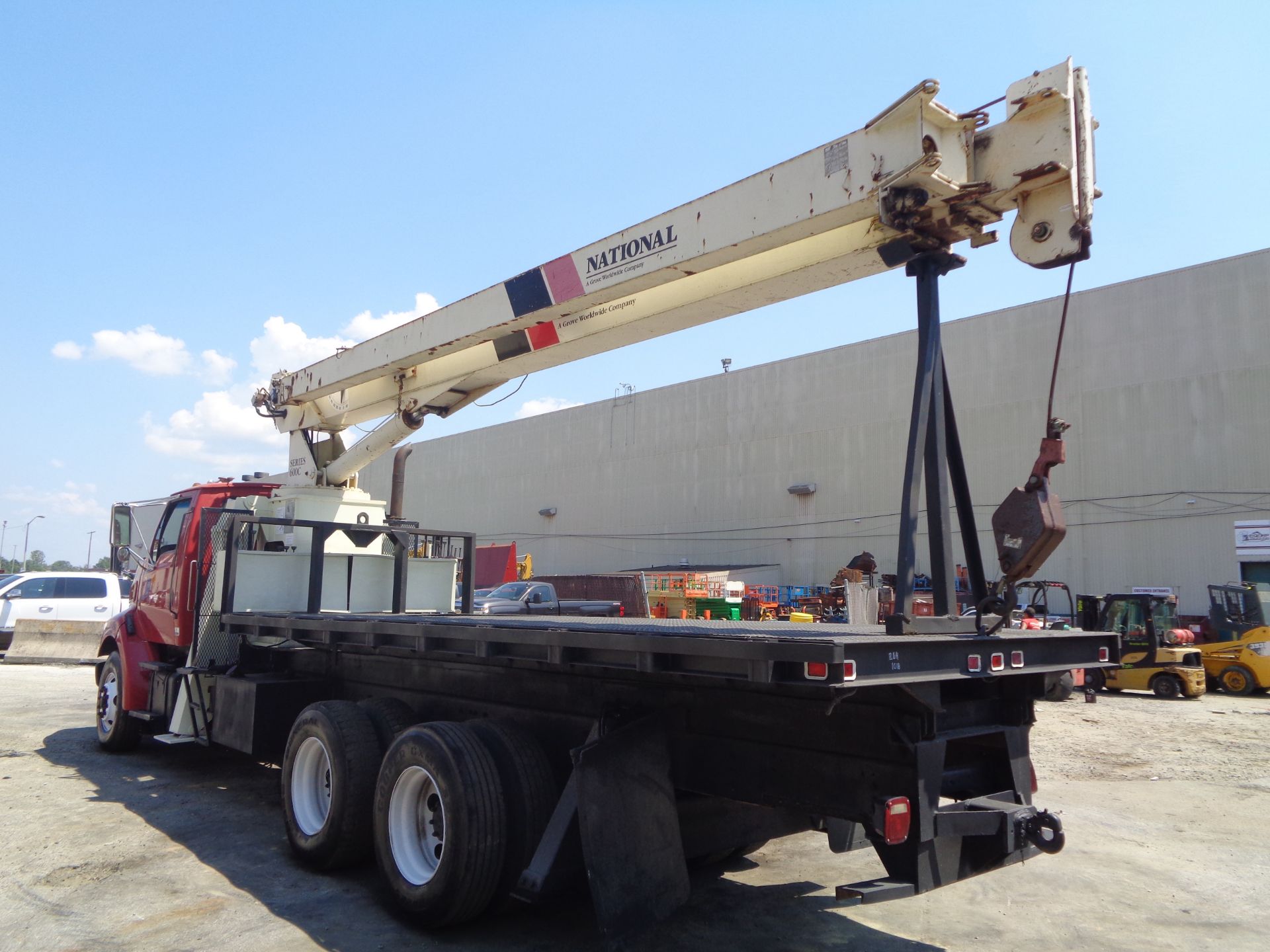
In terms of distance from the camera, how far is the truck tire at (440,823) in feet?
15.2

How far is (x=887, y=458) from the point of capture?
32.7 metres

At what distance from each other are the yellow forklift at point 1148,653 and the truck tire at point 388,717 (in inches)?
548

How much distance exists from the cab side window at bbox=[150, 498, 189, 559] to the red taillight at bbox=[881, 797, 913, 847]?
747cm

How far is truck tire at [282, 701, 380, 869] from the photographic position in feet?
18.4

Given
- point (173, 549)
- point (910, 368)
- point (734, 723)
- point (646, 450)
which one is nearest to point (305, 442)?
point (173, 549)

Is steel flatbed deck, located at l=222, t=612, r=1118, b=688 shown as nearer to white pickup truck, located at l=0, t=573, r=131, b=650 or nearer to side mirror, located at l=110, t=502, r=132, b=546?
side mirror, located at l=110, t=502, r=132, b=546

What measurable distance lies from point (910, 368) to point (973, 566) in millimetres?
28288

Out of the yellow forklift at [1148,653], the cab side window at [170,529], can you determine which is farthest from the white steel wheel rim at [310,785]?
the yellow forklift at [1148,653]

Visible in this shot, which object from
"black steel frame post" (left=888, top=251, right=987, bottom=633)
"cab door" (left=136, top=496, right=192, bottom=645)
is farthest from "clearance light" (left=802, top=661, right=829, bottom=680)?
"cab door" (left=136, top=496, right=192, bottom=645)

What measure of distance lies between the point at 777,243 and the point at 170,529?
22.7ft

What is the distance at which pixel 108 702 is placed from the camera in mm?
9273

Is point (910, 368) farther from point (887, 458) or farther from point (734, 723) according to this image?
point (734, 723)

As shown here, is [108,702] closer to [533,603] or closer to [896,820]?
[896,820]

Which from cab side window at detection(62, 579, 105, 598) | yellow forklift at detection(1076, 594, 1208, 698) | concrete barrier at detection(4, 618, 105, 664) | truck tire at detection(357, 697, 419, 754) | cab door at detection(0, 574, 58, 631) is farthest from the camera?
cab side window at detection(62, 579, 105, 598)
